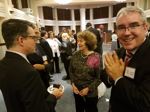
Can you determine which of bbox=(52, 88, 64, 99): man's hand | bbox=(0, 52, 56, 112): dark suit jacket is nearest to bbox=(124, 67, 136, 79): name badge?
bbox=(0, 52, 56, 112): dark suit jacket

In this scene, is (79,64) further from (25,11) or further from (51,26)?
(51,26)

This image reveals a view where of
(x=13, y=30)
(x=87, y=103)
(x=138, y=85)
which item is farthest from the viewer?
(x=87, y=103)

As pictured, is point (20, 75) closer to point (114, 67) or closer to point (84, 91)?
point (114, 67)

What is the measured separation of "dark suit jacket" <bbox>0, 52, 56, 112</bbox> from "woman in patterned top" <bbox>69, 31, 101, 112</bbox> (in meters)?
0.94

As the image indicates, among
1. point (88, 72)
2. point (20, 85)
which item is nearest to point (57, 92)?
point (20, 85)

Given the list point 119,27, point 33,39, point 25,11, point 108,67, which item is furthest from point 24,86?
point 25,11

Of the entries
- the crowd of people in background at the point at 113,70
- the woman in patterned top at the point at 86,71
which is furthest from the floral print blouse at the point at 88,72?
the crowd of people in background at the point at 113,70

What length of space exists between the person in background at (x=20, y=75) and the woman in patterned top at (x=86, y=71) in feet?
2.89

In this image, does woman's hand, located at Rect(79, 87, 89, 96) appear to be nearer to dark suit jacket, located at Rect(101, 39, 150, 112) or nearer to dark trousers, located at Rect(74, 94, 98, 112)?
dark trousers, located at Rect(74, 94, 98, 112)

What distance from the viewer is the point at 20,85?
1.22 meters

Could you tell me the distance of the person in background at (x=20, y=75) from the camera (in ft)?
4.00

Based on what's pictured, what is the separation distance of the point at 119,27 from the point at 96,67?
1.06 m

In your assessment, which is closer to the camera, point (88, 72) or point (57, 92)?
point (57, 92)

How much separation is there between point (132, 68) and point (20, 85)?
2.30 feet
